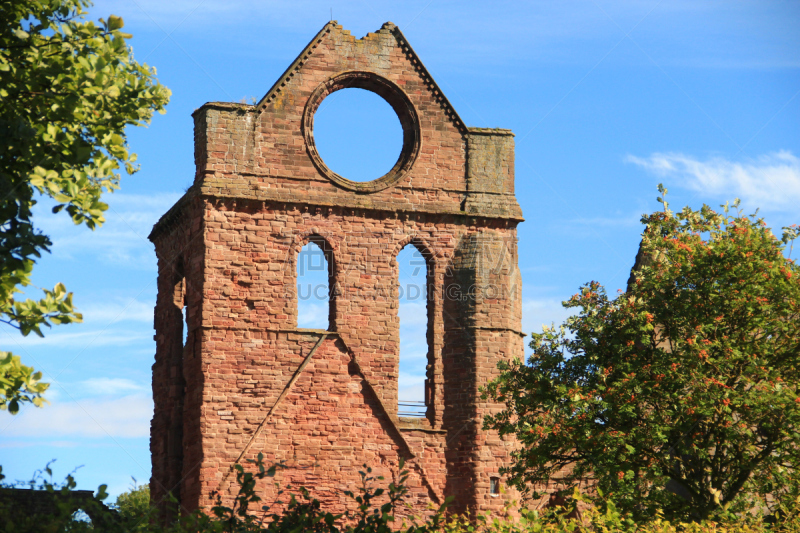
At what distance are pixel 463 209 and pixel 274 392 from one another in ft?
21.5

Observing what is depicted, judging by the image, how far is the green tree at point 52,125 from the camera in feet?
32.7

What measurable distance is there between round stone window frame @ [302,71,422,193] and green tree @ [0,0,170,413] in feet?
40.6

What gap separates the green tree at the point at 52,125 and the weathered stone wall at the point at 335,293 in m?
11.3

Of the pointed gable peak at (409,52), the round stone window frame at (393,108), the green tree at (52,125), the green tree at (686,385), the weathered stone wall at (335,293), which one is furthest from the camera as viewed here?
the pointed gable peak at (409,52)

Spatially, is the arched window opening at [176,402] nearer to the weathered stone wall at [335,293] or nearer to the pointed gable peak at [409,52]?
the weathered stone wall at [335,293]

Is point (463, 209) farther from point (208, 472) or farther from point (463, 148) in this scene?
point (208, 472)

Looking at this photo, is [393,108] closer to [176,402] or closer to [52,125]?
[176,402]

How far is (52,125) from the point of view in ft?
33.2

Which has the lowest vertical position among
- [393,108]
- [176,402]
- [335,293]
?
[176,402]

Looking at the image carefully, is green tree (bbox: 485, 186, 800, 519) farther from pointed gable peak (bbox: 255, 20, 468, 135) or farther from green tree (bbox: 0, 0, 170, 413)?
green tree (bbox: 0, 0, 170, 413)

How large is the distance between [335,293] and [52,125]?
13.3 m

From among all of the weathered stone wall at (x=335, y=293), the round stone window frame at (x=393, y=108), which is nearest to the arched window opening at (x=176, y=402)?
the weathered stone wall at (x=335, y=293)

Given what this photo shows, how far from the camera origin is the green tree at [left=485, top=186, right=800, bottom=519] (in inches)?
698

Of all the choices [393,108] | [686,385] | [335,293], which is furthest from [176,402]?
[686,385]
